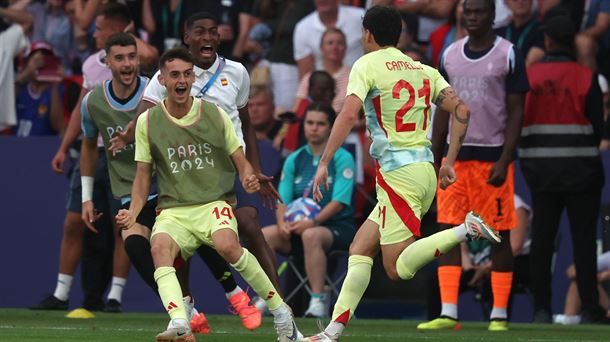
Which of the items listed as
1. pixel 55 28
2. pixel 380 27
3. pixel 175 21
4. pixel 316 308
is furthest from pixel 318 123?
pixel 380 27

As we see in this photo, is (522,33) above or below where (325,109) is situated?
above

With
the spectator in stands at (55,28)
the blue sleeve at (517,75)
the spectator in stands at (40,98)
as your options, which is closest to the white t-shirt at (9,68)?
the spectator in stands at (40,98)

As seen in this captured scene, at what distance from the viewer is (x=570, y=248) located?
49.3ft

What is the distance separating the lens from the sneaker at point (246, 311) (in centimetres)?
1020

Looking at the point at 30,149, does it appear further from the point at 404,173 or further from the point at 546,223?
the point at 404,173

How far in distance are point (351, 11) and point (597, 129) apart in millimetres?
3755

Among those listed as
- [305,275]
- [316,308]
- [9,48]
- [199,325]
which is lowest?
[316,308]

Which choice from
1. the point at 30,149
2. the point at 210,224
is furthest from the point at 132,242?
the point at 30,149

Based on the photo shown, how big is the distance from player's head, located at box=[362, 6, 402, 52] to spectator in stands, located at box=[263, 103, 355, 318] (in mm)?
4141

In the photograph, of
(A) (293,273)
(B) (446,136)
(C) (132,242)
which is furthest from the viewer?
(A) (293,273)

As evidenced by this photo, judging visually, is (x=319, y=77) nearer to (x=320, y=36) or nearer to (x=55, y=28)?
(x=320, y=36)

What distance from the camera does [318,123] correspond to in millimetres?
14469

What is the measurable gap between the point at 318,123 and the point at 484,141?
2514 mm

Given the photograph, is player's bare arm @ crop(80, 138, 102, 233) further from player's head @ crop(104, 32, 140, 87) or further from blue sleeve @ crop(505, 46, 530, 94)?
blue sleeve @ crop(505, 46, 530, 94)
